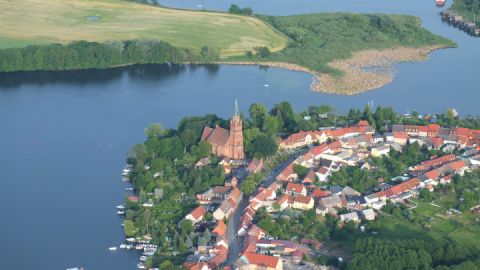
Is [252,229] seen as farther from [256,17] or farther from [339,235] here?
[256,17]

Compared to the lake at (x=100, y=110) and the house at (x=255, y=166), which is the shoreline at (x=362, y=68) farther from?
the house at (x=255, y=166)

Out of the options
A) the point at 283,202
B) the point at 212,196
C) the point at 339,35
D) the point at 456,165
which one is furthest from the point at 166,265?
the point at 339,35

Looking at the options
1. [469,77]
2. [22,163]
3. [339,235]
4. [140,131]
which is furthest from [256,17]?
[339,235]

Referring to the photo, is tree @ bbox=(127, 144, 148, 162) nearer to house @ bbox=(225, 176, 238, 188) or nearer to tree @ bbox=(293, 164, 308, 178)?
house @ bbox=(225, 176, 238, 188)

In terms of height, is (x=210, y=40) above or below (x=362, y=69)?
above

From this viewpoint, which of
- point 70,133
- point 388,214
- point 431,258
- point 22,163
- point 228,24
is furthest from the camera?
point 228,24

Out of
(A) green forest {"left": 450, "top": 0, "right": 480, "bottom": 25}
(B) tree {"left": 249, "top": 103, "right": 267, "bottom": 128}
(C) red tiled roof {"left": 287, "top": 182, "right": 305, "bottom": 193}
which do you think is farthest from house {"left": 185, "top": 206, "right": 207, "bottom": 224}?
(A) green forest {"left": 450, "top": 0, "right": 480, "bottom": 25}

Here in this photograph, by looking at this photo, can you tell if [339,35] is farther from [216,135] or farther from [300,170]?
[300,170]

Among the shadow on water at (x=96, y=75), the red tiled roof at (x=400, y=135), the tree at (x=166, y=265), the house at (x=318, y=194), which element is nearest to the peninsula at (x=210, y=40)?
the shadow on water at (x=96, y=75)
